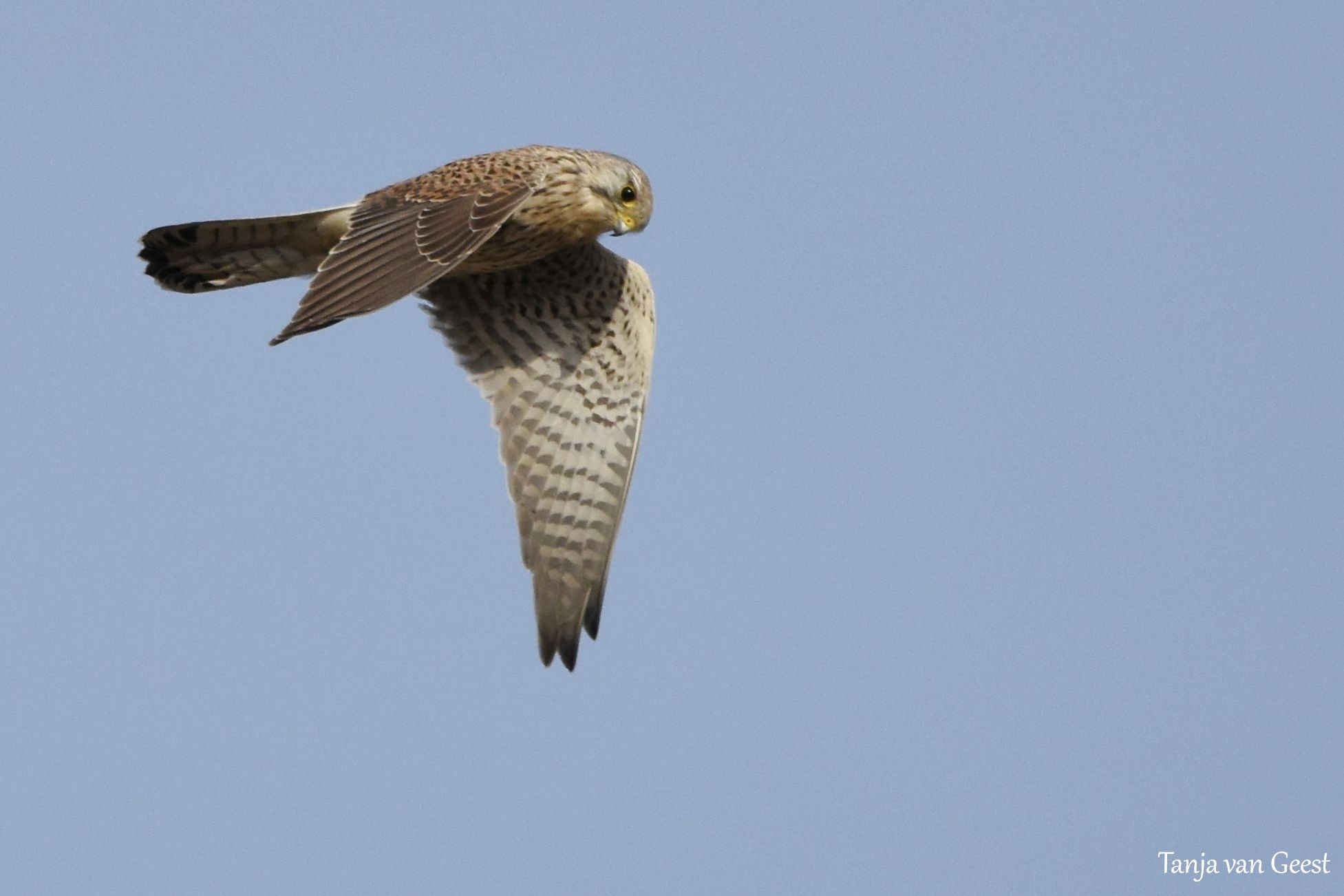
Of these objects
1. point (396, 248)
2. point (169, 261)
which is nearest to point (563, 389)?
point (396, 248)

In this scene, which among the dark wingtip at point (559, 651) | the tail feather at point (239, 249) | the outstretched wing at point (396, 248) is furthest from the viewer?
the dark wingtip at point (559, 651)

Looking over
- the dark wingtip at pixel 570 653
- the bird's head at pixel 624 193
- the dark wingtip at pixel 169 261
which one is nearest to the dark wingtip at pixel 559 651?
the dark wingtip at pixel 570 653

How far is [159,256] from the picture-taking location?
834cm

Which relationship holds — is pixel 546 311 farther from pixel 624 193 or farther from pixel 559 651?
pixel 559 651

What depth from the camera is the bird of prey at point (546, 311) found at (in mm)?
8273

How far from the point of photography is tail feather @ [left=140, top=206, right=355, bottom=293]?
27.0 feet

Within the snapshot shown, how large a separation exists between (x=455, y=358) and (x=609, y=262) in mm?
843

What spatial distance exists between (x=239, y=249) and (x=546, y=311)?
59.2 inches

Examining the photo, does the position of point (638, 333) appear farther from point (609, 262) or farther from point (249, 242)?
point (249, 242)

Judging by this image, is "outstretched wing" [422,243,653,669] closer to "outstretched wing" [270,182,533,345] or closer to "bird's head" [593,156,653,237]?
"bird's head" [593,156,653,237]

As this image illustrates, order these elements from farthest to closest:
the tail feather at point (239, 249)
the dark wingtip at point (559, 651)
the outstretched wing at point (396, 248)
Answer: the dark wingtip at point (559, 651), the tail feather at point (239, 249), the outstretched wing at point (396, 248)

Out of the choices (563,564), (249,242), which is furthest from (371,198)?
(563,564)

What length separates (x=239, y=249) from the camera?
8.35 m

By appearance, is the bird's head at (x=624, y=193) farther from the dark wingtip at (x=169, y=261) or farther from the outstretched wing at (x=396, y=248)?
the dark wingtip at (x=169, y=261)
